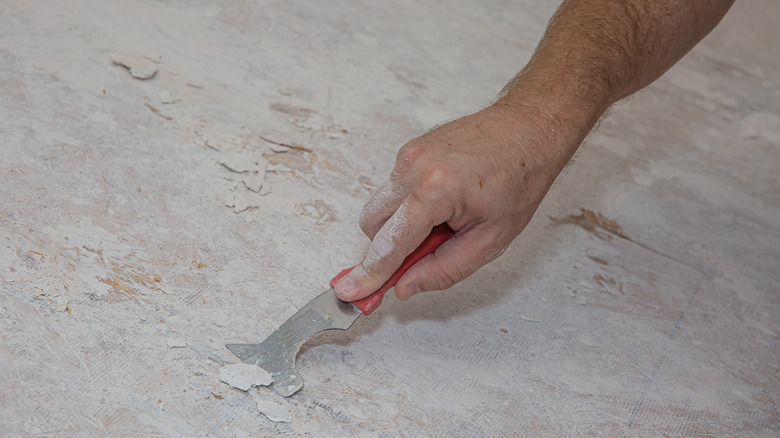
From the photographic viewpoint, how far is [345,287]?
4.10 feet

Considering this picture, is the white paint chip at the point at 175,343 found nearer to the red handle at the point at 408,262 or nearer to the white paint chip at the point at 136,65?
the red handle at the point at 408,262

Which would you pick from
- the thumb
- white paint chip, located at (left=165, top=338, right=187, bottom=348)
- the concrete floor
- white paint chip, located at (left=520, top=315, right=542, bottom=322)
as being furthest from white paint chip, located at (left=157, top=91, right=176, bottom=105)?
white paint chip, located at (left=520, top=315, right=542, bottom=322)

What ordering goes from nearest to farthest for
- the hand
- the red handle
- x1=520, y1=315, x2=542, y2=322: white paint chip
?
the hand < the red handle < x1=520, y1=315, x2=542, y2=322: white paint chip

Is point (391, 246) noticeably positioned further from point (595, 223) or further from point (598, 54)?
point (595, 223)

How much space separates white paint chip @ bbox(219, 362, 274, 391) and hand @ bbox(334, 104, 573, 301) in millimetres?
210

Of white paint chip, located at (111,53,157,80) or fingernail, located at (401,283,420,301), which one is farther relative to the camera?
white paint chip, located at (111,53,157,80)

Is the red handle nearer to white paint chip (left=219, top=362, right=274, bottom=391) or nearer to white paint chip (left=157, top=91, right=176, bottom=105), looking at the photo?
white paint chip (left=219, top=362, right=274, bottom=391)

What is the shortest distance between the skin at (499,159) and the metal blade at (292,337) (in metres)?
0.05

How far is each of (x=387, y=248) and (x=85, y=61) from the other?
3.99ft

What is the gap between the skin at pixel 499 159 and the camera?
3.87ft

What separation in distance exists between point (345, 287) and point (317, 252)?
1.08ft

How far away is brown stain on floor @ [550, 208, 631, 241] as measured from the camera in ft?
6.24

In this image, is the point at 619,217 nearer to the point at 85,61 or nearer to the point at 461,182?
the point at 461,182

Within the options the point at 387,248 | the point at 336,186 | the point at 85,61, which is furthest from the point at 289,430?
the point at 85,61
